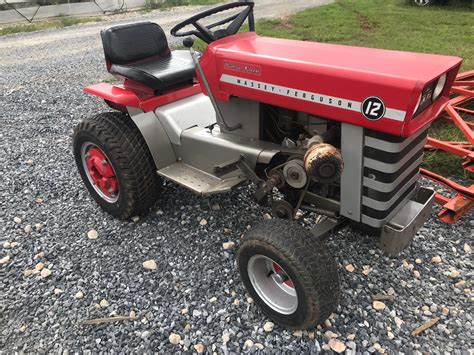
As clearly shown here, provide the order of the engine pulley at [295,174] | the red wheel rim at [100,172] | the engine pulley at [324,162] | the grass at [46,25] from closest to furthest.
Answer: the engine pulley at [324,162] < the engine pulley at [295,174] < the red wheel rim at [100,172] < the grass at [46,25]

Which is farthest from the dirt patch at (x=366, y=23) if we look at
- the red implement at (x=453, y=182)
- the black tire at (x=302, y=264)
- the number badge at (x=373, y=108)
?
the black tire at (x=302, y=264)

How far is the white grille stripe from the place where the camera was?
1.67 meters

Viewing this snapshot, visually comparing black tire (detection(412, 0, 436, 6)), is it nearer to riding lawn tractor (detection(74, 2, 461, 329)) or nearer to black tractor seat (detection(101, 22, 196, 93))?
black tractor seat (detection(101, 22, 196, 93))

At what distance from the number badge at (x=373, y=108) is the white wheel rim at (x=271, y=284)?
34.0 inches

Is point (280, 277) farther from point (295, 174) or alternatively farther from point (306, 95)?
point (306, 95)

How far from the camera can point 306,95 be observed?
1.93m

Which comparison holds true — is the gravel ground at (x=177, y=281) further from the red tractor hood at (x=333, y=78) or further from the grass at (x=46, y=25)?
the grass at (x=46, y=25)

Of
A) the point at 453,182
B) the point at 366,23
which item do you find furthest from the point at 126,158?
the point at 366,23

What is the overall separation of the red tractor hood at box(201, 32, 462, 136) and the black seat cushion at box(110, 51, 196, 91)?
53cm

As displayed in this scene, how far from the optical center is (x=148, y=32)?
3131mm

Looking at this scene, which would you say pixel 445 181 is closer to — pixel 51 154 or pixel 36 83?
pixel 51 154

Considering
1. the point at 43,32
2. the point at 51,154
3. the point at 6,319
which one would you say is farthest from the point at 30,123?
the point at 43,32

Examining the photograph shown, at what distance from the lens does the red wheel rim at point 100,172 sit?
292 cm

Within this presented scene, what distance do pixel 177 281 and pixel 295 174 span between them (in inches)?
38.3
